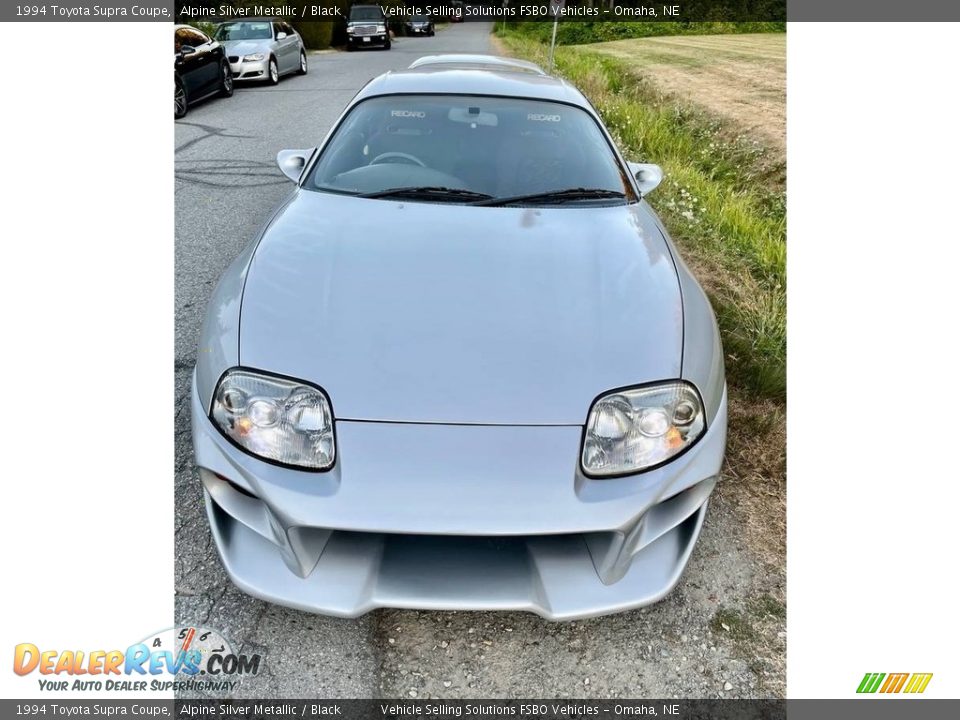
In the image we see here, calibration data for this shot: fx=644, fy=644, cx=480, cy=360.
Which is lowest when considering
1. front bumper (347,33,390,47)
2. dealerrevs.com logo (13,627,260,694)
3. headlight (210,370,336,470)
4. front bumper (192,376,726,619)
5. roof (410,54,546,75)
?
dealerrevs.com logo (13,627,260,694)

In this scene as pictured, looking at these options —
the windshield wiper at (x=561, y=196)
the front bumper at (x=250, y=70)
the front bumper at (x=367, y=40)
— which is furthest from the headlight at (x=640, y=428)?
the front bumper at (x=367, y=40)

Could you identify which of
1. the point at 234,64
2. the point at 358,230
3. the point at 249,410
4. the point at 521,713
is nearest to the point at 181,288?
the point at 358,230

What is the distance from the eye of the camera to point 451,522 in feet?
4.92

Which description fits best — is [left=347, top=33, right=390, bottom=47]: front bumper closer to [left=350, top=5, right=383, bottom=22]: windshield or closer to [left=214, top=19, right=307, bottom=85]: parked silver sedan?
[left=350, top=5, right=383, bottom=22]: windshield

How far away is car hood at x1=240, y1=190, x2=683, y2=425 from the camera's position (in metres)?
1.67

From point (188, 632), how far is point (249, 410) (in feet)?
2.19

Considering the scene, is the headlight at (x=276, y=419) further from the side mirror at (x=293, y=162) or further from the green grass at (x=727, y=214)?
the green grass at (x=727, y=214)

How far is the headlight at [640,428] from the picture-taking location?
1.64 meters

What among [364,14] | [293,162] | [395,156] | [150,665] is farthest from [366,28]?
[150,665]

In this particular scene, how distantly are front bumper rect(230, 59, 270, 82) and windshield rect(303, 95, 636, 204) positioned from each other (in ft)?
32.6

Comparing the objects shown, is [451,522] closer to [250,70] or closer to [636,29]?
[250,70]

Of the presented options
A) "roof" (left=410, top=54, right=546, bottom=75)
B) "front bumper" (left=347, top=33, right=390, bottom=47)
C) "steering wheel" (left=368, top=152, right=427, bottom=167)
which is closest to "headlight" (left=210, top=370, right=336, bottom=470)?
"steering wheel" (left=368, top=152, right=427, bottom=167)

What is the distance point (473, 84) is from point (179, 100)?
692cm

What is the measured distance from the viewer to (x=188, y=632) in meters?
1.79
